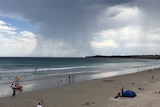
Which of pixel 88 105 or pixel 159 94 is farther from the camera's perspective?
pixel 159 94

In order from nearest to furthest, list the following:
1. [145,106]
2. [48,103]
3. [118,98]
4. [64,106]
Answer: [145,106] < [64,106] < [48,103] < [118,98]

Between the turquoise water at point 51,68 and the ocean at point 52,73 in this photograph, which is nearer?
→ the ocean at point 52,73

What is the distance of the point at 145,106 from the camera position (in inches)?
599

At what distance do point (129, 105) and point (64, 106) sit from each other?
416 centimetres

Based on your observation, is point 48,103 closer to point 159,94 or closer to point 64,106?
point 64,106

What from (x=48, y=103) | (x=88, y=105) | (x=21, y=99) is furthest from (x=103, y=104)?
(x=21, y=99)

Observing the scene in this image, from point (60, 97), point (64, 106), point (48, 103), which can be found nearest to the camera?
point (64, 106)

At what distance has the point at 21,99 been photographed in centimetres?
1911

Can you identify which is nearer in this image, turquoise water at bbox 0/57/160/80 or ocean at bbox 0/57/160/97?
ocean at bbox 0/57/160/97

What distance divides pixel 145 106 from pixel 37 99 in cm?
807

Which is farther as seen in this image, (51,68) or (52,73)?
(51,68)

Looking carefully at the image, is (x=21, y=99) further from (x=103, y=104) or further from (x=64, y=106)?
Answer: (x=103, y=104)

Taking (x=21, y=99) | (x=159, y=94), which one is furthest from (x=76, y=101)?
(x=159, y=94)

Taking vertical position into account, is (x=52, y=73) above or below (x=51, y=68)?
below
